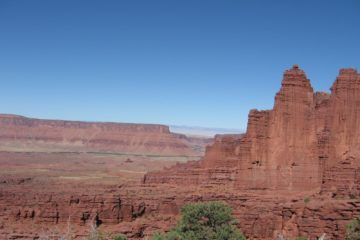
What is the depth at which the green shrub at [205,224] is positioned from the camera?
29078 millimetres

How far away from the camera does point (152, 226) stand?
131 ft

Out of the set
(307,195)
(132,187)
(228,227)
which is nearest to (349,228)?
(228,227)

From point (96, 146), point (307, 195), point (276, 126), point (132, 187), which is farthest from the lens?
point (96, 146)

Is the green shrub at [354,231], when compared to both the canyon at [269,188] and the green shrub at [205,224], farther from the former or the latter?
the canyon at [269,188]

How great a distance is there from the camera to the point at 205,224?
3042cm

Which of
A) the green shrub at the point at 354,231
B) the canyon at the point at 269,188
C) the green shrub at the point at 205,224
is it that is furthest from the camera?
the canyon at the point at 269,188

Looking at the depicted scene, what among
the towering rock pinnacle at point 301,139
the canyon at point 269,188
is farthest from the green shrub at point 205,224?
the towering rock pinnacle at point 301,139

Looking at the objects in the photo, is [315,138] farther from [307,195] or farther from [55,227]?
[55,227]

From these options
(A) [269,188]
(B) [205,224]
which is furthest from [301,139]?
(B) [205,224]

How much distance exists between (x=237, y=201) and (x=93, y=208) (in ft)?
36.8

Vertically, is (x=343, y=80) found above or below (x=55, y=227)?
above

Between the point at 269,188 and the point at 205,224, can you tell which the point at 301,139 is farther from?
the point at 205,224

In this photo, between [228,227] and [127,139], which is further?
[127,139]

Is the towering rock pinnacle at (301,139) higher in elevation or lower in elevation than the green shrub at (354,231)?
higher
